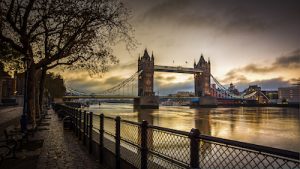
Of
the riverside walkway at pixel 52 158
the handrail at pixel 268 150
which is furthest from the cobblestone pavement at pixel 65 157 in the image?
the handrail at pixel 268 150

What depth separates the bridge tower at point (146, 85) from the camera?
117 m

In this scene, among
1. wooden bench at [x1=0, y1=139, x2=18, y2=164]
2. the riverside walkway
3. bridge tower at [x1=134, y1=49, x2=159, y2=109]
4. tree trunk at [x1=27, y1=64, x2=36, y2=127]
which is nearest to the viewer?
wooden bench at [x1=0, y1=139, x2=18, y2=164]

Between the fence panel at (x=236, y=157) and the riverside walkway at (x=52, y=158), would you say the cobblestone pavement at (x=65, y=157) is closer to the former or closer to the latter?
the riverside walkway at (x=52, y=158)

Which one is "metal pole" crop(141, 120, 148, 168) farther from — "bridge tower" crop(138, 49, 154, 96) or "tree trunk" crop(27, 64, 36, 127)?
"bridge tower" crop(138, 49, 154, 96)

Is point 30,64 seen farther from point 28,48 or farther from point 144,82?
point 144,82

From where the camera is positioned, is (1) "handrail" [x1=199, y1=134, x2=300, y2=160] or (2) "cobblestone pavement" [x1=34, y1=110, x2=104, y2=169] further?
(2) "cobblestone pavement" [x1=34, y1=110, x2=104, y2=169]

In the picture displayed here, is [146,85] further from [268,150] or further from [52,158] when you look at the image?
[268,150]

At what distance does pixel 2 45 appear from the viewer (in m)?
14.9

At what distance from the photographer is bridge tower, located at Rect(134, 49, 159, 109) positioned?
117 meters

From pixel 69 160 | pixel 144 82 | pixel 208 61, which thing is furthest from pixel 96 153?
pixel 208 61

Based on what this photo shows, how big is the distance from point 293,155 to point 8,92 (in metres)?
86.9

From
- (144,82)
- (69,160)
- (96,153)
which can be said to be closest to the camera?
(69,160)

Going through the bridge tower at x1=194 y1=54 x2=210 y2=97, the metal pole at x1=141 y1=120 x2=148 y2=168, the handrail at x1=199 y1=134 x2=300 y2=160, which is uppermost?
the bridge tower at x1=194 y1=54 x2=210 y2=97

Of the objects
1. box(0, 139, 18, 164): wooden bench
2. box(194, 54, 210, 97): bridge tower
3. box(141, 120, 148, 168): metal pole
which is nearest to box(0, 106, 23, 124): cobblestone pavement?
box(0, 139, 18, 164): wooden bench
